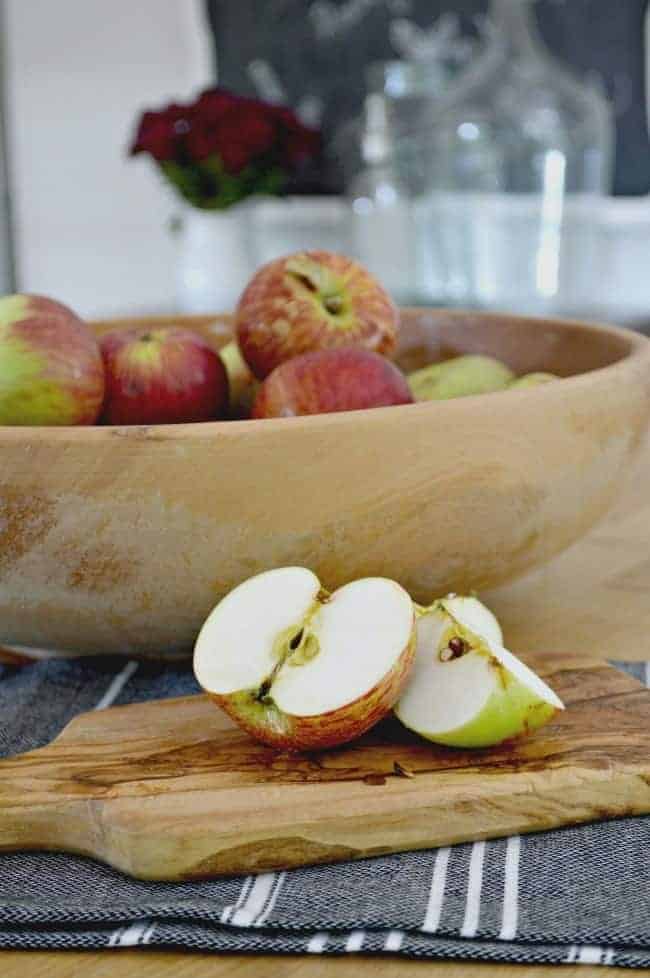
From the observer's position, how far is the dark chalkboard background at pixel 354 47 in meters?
2.82

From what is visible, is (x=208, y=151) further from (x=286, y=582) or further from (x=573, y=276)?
(x=286, y=582)

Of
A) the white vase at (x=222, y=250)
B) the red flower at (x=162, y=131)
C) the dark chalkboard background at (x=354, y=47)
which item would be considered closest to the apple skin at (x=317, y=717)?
the red flower at (x=162, y=131)

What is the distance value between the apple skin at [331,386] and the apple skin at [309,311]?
11 cm

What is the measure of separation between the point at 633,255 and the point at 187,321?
2.03 metres

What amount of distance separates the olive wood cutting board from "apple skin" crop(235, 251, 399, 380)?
0.35m

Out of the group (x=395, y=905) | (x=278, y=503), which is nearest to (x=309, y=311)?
(x=278, y=503)

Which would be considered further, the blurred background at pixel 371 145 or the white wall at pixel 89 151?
the white wall at pixel 89 151

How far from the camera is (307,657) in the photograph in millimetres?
579

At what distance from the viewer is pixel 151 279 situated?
3.65 meters

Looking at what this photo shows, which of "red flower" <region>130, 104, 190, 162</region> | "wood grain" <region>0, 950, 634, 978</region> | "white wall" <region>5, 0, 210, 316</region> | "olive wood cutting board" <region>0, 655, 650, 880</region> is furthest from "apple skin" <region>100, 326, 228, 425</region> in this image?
"white wall" <region>5, 0, 210, 316</region>

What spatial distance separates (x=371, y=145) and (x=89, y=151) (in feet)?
3.58

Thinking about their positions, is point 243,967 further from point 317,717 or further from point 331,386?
point 331,386

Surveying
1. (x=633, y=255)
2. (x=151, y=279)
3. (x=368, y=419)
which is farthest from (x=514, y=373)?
(x=151, y=279)

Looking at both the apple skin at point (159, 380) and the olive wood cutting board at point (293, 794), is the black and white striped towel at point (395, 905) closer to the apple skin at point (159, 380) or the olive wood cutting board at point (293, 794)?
the olive wood cutting board at point (293, 794)
